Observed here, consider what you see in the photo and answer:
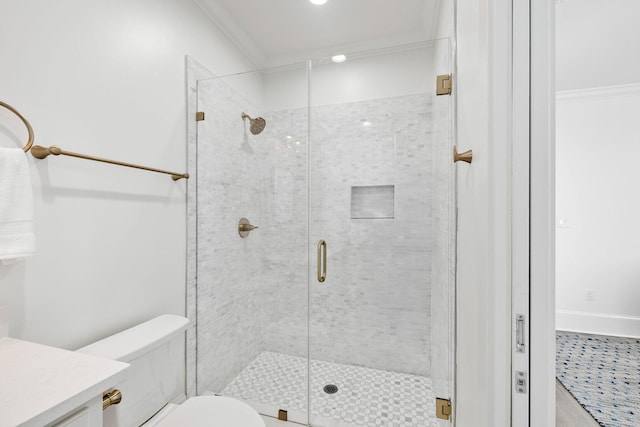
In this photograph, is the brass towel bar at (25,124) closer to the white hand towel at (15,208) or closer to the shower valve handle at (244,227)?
the white hand towel at (15,208)

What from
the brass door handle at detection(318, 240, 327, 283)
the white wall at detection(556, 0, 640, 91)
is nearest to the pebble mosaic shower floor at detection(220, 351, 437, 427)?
the brass door handle at detection(318, 240, 327, 283)

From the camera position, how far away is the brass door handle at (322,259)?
75.8 inches

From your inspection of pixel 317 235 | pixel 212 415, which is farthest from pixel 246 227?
pixel 212 415

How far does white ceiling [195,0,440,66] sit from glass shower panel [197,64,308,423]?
0.48 m

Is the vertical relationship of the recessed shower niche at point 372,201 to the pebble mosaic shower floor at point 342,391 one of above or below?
above

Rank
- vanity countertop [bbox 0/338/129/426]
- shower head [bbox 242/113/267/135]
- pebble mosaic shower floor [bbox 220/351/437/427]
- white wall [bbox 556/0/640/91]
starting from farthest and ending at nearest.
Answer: shower head [bbox 242/113/267/135]
pebble mosaic shower floor [bbox 220/351/437/427]
vanity countertop [bbox 0/338/129/426]
white wall [bbox 556/0/640/91]

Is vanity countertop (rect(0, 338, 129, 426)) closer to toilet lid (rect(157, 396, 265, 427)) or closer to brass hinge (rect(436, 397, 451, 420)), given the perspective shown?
toilet lid (rect(157, 396, 265, 427))

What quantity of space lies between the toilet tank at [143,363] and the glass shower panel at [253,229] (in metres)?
0.46

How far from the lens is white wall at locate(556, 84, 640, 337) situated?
1.72 feet

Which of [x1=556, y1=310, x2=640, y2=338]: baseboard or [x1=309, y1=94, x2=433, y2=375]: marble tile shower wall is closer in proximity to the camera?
[x1=556, y1=310, x2=640, y2=338]: baseboard

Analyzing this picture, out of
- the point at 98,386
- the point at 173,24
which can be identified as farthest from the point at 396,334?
the point at 173,24

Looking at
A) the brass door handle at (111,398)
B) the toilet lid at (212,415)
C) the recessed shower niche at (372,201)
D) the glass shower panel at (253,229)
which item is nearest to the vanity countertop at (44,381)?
the brass door handle at (111,398)

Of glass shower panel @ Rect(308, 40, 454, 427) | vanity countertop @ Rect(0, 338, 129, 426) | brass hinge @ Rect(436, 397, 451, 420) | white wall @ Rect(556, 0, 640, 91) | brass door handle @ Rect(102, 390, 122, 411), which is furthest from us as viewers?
glass shower panel @ Rect(308, 40, 454, 427)

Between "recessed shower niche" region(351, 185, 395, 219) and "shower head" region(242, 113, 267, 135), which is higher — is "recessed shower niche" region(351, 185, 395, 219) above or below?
below
